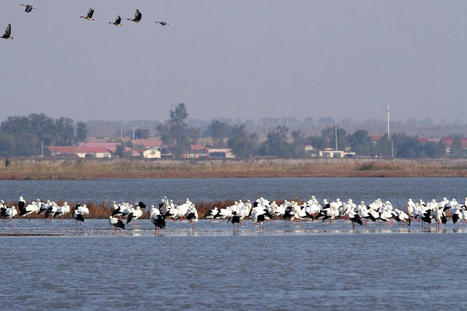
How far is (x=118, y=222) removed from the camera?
35.4 m

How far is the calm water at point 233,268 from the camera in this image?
21328mm

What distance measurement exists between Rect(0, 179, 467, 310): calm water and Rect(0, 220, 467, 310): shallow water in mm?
26

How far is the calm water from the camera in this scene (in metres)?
21.3

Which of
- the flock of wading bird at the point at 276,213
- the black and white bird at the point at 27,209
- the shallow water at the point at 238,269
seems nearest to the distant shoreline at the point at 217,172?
the black and white bird at the point at 27,209

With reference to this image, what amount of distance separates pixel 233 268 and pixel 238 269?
0.22 metres

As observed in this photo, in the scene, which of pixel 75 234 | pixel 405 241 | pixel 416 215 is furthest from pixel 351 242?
pixel 75 234

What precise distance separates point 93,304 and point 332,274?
6.99 m

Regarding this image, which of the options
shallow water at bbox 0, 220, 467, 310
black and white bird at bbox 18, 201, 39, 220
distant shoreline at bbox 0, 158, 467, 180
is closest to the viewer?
shallow water at bbox 0, 220, 467, 310

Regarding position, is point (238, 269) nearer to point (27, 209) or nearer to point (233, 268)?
point (233, 268)

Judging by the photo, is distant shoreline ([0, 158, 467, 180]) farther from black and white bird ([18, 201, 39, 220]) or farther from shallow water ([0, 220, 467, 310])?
shallow water ([0, 220, 467, 310])

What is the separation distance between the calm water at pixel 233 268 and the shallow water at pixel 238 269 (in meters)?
0.03

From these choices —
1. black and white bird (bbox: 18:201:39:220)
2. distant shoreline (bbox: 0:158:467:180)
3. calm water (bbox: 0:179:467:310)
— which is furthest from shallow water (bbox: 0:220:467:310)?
distant shoreline (bbox: 0:158:467:180)

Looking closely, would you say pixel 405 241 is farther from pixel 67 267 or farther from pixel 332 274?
pixel 67 267

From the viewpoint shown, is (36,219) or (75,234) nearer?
(75,234)
